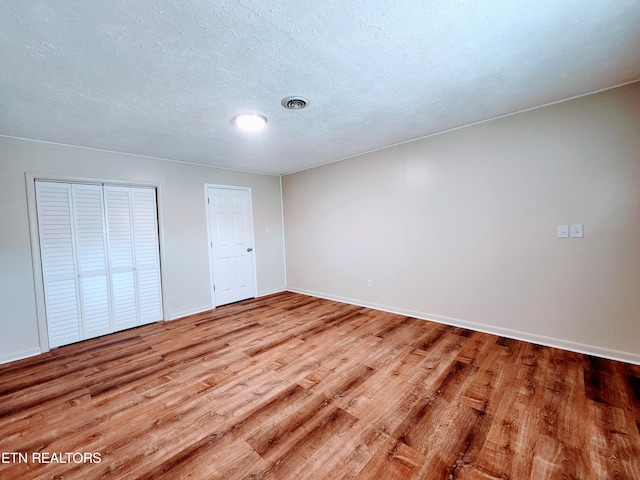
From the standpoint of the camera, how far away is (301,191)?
4945 millimetres

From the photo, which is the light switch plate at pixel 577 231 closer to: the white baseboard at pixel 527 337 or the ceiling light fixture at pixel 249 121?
the white baseboard at pixel 527 337

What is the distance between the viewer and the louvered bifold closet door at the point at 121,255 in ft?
11.3

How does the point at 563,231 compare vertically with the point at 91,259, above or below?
above

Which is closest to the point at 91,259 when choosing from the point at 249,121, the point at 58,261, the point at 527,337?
the point at 58,261

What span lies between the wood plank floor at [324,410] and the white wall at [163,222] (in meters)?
0.68

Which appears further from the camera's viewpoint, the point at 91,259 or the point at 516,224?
the point at 91,259

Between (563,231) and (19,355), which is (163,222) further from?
(563,231)

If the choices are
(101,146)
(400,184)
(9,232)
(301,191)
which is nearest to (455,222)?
(400,184)

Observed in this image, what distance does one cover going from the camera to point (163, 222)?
12.6 ft

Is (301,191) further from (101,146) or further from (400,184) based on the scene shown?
(101,146)

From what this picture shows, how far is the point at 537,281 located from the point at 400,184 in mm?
1875

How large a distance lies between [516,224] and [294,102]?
2555 mm

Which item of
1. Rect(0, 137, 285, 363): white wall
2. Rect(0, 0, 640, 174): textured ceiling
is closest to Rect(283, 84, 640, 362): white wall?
Rect(0, 0, 640, 174): textured ceiling

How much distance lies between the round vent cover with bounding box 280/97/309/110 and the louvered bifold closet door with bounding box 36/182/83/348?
2.92 metres
